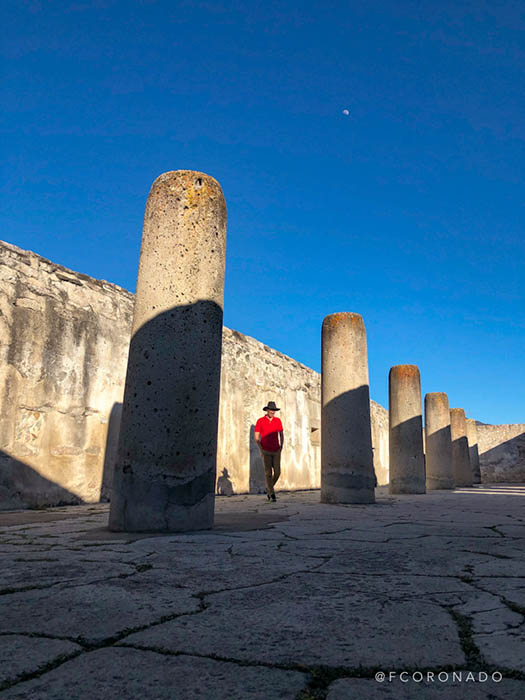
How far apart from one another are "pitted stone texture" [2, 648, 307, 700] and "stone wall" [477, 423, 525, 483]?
23.4 metres

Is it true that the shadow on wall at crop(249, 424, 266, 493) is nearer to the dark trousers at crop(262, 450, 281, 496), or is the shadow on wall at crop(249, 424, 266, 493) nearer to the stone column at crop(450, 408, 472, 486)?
the dark trousers at crop(262, 450, 281, 496)

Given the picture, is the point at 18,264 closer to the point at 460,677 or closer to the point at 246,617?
the point at 246,617

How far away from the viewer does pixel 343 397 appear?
21.0 feet

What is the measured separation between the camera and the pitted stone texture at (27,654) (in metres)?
0.97

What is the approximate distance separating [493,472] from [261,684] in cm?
2370

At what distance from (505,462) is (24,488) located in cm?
2124

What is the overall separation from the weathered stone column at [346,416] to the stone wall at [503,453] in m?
18.0

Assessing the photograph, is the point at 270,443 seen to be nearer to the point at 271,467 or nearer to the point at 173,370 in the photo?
the point at 271,467

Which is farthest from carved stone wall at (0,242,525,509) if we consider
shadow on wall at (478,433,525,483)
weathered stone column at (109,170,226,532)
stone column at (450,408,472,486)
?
shadow on wall at (478,433,525,483)

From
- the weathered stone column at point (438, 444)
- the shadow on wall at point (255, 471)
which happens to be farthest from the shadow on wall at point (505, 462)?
the shadow on wall at point (255, 471)

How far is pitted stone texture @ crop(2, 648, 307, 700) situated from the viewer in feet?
2.90

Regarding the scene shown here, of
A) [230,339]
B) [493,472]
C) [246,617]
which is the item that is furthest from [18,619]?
[493,472]

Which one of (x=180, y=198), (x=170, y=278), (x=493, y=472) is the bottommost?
(x=493, y=472)

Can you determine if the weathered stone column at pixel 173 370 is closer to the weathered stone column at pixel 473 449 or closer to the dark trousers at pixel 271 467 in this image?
the dark trousers at pixel 271 467
